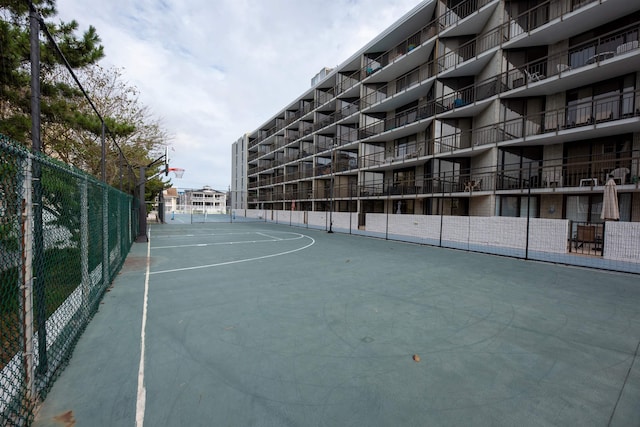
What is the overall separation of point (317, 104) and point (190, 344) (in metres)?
34.0

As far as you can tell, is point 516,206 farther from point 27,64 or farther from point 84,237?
point 27,64

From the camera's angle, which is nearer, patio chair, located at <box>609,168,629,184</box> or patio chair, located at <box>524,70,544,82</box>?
patio chair, located at <box>609,168,629,184</box>

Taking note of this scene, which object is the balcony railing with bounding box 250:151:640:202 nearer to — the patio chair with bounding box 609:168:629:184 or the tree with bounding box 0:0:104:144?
the patio chair with bounding box 609:168:629:184

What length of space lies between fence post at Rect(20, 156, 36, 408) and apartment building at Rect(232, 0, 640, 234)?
12266mm

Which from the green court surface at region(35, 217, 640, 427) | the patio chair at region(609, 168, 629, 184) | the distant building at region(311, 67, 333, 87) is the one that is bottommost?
the green court surface at region(35, 217, 640, 427)

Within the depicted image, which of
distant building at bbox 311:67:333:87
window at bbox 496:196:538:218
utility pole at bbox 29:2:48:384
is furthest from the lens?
distant building at bbox 311:67:333:87

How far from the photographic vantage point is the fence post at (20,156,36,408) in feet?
7.71

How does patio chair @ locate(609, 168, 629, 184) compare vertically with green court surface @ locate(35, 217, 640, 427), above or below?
above

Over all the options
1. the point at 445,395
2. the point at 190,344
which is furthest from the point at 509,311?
the point at 190,344

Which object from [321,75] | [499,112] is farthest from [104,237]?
[321,75]

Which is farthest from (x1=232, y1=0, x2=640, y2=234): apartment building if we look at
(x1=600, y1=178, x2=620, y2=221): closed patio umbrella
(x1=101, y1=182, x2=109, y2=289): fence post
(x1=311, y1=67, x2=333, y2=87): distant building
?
(x1=101, y1=182, x2=109, y2=289): fence post

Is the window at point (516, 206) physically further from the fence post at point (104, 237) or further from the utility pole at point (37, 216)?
the utility pole at point (37, 216)

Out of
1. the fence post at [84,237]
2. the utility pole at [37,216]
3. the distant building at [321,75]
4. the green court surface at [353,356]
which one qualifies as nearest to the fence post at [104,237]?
the green court surface at [353,356]

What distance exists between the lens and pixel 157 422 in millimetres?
2256
